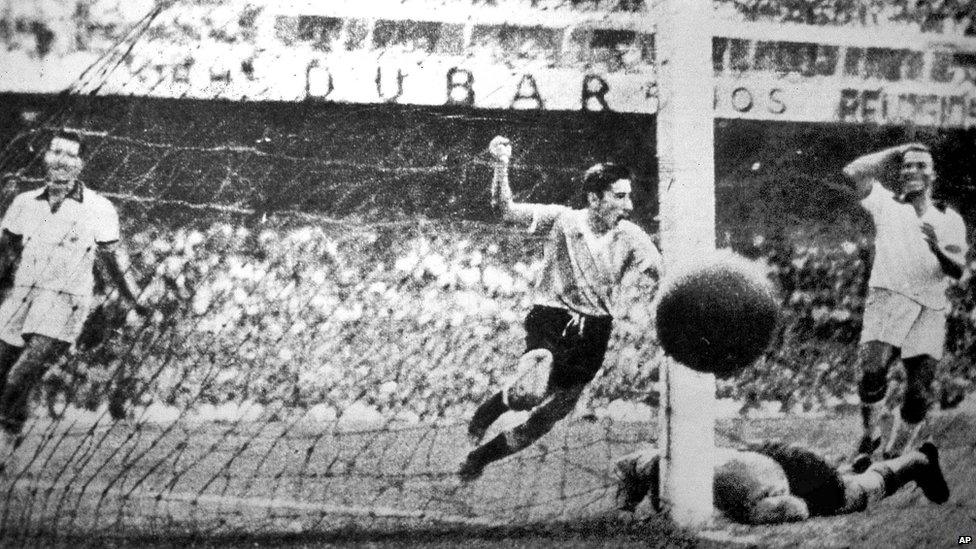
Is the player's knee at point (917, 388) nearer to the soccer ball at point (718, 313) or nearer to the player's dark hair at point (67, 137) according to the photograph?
the soccer ball at point (718, 313)

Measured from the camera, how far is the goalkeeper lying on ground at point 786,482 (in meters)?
2.94

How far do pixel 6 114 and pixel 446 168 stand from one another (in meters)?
1.55

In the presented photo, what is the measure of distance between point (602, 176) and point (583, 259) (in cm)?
33

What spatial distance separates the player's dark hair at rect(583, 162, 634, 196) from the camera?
9.58ft

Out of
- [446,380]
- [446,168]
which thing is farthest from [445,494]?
[446,168]

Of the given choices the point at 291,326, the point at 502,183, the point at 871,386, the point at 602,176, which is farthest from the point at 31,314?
the point at 871,386

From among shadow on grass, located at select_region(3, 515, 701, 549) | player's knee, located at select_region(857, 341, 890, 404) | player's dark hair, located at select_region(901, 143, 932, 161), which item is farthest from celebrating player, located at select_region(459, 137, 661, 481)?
player's dark hair, located at select_region(901, 143, 932, 161)

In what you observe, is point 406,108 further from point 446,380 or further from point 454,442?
point 454,442

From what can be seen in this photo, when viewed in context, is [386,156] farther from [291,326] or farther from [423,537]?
[423,537]

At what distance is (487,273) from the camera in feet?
9.38

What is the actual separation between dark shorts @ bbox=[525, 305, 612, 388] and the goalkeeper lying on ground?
388 mm

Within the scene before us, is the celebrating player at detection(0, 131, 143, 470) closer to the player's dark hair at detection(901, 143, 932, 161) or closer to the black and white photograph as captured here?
the black and white photograph

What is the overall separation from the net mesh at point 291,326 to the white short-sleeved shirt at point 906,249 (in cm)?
121

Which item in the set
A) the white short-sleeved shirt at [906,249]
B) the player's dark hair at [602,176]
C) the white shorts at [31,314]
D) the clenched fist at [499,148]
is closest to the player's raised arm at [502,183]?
the clenched fist at [499,148]
